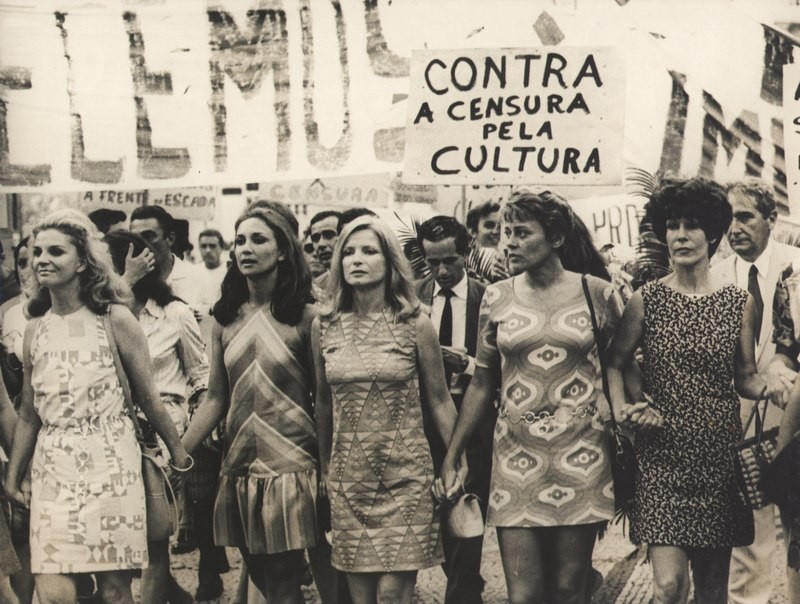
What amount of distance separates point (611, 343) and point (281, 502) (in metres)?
1.77

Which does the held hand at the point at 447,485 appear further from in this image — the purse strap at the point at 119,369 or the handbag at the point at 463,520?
the purse strap at the point at 119,369

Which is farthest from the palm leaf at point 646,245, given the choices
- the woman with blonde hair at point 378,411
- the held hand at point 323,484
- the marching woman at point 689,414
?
the held hand at point 323,484

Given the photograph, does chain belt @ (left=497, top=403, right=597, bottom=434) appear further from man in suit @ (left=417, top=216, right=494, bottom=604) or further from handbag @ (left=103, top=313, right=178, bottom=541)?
handbag @ (left=103, top=313, right=178, bottom=541)

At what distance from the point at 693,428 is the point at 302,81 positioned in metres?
2.75

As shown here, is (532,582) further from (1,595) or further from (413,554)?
(1,595)

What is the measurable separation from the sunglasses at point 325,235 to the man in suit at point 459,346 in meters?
0.50

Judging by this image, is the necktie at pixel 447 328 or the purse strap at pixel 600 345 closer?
the purse strap at pixel 600 345

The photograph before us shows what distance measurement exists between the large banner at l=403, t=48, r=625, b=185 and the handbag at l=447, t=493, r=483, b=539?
5.72 ft

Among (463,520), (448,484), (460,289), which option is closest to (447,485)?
(448,484)

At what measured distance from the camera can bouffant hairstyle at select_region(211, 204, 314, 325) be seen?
5.55 m

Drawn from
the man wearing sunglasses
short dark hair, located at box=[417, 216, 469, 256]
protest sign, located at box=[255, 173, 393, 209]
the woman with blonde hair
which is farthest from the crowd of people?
protest sign, located at box=[255, 173, 393, 209]

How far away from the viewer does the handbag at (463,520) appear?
5.36 metres

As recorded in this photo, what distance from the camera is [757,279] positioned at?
19.7 feet

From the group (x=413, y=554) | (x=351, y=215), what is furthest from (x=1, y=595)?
(x=351, y=215)
